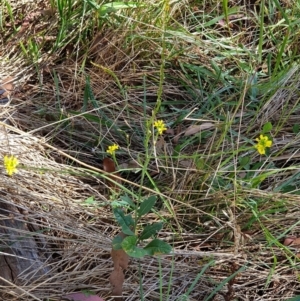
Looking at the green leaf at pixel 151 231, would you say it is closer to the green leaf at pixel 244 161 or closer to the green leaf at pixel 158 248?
the green leaf at pixel 158 248

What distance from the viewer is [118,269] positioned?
1.49m

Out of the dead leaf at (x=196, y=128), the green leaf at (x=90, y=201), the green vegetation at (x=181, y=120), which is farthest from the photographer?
the dead leaf at (x=196, y=128)

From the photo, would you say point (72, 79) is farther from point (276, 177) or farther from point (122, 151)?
point (276, 177)

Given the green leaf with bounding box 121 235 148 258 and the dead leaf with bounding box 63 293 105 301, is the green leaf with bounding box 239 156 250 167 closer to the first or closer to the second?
the green leaf with bounding box 121 235 148 258

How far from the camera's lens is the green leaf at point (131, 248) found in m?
1.40

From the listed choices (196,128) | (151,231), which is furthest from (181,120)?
(151,231)

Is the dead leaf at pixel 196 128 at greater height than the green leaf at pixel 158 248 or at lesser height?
lesser

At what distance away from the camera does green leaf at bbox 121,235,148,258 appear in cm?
140

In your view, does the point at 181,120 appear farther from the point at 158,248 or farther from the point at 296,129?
the point at 158,248

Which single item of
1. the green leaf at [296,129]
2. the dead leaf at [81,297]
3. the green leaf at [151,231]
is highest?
the green leaf at [151,231]

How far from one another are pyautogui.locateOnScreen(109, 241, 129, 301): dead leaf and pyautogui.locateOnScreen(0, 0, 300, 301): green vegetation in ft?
0.18

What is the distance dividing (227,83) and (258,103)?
0.50 feet

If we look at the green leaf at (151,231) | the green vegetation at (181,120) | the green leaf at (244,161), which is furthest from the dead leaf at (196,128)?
the green leaf at (151,231)

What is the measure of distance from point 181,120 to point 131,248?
30.8 inches
